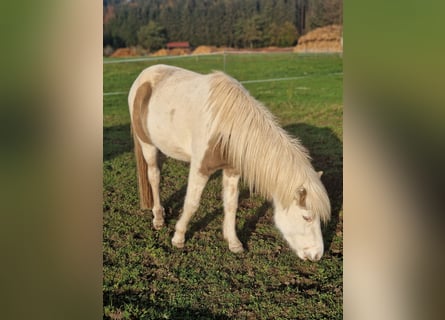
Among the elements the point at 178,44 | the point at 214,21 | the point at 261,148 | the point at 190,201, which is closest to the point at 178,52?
the point at 178,44

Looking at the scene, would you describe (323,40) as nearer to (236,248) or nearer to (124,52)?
(124,52)

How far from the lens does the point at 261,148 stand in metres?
2.33

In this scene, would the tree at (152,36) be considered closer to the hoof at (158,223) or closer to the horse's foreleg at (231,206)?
the horse's foreleg at (231,206)

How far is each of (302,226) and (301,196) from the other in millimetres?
198

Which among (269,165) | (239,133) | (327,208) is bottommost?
(327,208)

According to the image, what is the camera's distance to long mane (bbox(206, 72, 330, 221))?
2287 mm

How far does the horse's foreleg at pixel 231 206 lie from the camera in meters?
2.54

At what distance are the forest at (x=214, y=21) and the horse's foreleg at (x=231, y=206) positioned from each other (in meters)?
0.80

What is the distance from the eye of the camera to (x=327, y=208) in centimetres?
227

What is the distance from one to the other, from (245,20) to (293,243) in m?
1.34


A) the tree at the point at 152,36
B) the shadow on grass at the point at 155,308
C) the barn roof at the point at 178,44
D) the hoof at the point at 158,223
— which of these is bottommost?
the shadow on grass at the point at 155,308

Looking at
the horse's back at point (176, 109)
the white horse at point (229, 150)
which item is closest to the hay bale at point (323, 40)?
the white horse at point (229, 150)
